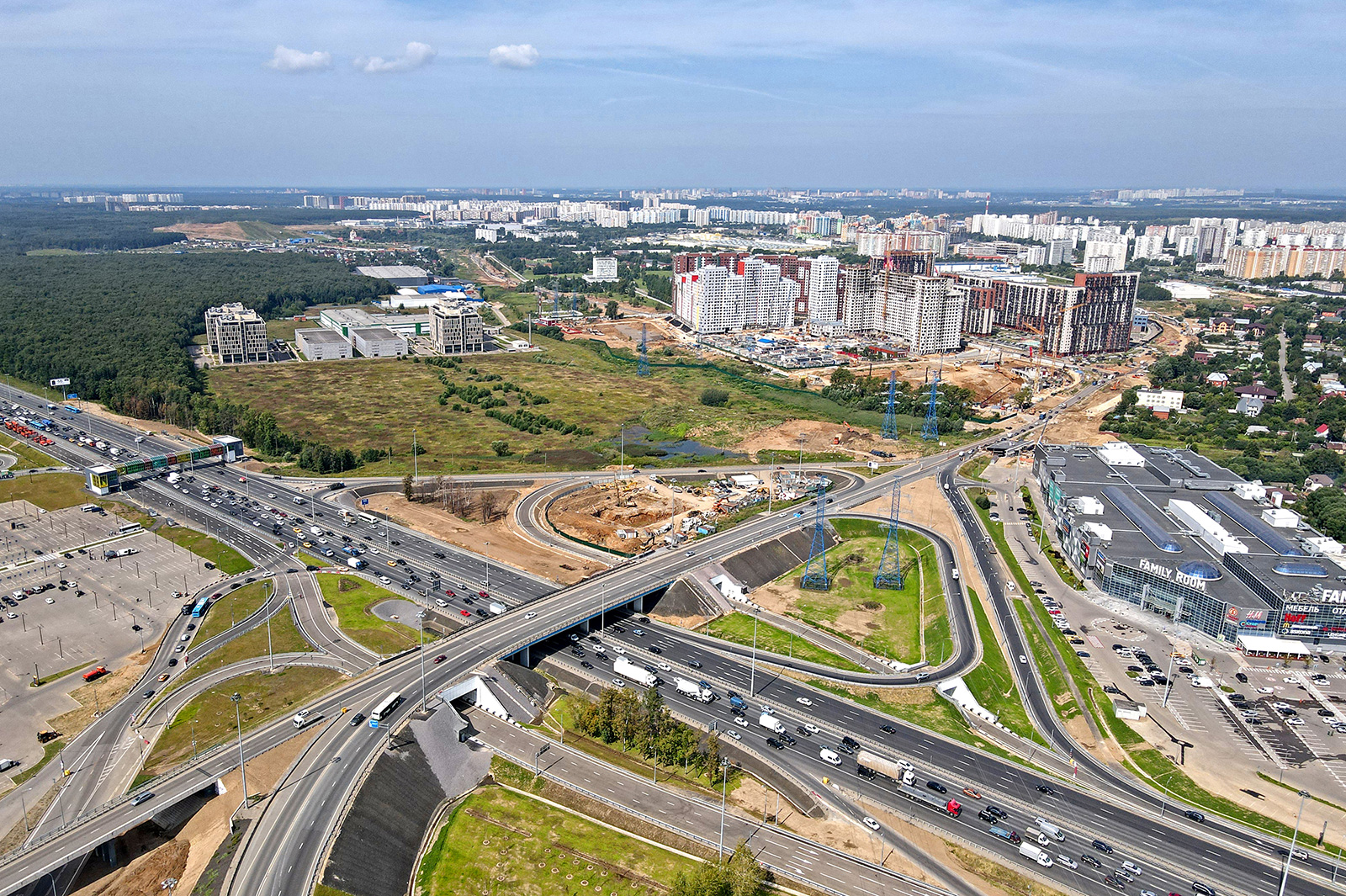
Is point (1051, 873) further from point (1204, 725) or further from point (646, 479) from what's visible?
point (646, 479)

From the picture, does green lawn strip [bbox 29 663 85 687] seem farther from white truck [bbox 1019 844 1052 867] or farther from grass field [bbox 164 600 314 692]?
white truck [bbox 1019 844 1052 867]

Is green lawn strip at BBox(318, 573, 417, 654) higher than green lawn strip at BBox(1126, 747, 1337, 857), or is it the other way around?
green lawn strip at BBox(318, 573, 417, 654)

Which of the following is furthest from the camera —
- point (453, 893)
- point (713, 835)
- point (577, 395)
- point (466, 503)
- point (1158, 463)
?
point (577, 395)

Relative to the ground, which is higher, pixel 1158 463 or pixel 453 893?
pixel 1158 463

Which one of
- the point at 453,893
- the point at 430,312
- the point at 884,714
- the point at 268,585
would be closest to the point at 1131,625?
the point at 884,714

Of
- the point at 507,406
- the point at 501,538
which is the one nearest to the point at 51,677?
the point at 501,538

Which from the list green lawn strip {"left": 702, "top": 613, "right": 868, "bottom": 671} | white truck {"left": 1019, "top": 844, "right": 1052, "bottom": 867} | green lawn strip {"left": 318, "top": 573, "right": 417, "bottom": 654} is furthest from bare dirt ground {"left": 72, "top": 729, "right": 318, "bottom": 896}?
white truck {"left": 1019, "top": 844, "right": 1052, "bottom": 867}

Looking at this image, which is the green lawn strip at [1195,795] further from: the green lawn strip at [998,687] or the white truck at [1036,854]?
the white truck at [1036,854]
